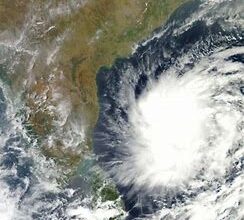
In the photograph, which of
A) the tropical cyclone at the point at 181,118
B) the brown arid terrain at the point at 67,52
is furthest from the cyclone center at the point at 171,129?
the brown arid terrain at the point at 67,52

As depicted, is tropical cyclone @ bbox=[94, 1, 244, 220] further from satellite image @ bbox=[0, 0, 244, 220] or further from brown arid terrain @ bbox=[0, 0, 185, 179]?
brown arid terrain @ bbox=[0, 0, 185, 179]

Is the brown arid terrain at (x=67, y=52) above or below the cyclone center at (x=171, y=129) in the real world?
above

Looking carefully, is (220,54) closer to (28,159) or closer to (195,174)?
(195,174)

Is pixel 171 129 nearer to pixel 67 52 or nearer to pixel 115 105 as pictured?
pixel 115 105

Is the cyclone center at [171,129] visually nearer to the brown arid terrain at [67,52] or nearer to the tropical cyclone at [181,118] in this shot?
the tropical cyclone at [181,118]

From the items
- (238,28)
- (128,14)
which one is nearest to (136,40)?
(128,14)

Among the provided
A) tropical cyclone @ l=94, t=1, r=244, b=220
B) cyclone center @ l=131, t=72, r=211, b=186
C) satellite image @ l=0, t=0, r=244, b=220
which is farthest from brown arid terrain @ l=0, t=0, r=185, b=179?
cyclone center @ l=131, t=72, r=211, b=186

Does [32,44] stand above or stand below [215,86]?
above
